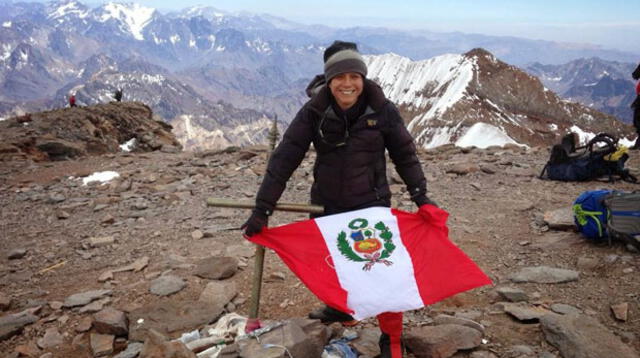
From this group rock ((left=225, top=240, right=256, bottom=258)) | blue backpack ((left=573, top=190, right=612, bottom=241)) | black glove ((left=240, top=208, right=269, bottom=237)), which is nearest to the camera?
black glove ((left=240, top=208, right=269, bottom=237))

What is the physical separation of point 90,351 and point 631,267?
705cm

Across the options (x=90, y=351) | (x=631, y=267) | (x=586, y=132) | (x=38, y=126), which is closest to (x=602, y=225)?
(x=631, y=267)

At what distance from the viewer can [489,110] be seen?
10300 cm

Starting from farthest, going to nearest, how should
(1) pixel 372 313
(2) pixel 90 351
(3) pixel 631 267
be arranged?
(3) pixel 631 267
(2) pixel 90 351
(1) pixel 372 313

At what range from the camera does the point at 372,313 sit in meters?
3.63

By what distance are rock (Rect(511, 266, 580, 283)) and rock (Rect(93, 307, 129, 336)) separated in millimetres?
5334

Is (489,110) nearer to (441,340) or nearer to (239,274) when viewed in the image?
(239,274)

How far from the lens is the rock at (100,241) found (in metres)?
7.83

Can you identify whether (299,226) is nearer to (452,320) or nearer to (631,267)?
(452,320)

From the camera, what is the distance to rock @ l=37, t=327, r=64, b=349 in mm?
4711

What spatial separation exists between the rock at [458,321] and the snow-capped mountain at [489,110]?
75.6 metres

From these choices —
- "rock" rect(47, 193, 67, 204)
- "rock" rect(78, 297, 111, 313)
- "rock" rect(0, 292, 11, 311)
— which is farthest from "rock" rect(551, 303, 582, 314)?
"rock" rect(47, 193, 67, 204)

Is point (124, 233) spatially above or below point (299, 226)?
below

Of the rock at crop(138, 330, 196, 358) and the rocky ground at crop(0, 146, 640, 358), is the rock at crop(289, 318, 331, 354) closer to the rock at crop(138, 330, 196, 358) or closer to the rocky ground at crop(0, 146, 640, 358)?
the rocky ground at crop(0, 146, 640, 358)
